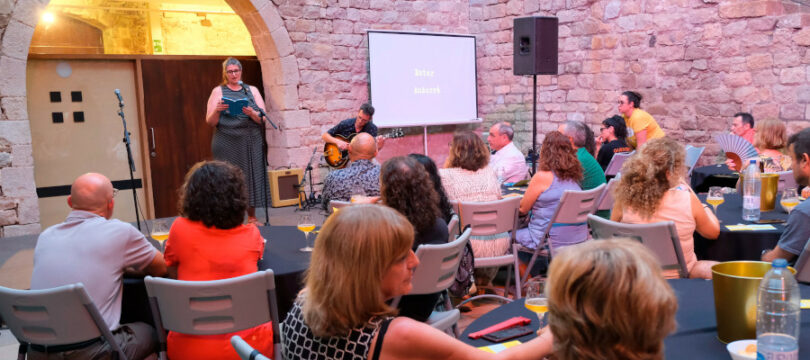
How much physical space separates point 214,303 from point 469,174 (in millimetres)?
2315

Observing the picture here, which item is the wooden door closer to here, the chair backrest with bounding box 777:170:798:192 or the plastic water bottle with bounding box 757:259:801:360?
the chair backrest with bounding box 777:170:798:192

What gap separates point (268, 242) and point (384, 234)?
202 cm

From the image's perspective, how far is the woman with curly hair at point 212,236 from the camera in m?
2.77

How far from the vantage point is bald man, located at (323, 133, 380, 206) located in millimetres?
4293

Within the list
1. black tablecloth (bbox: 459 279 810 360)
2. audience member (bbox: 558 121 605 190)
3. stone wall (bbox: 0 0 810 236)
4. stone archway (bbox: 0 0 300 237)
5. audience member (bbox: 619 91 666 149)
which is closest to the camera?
black tablecloth (bbox: 459 279 810 360)

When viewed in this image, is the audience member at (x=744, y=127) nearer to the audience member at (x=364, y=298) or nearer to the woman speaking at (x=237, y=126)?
the woman speaking at (x=237, y=126)

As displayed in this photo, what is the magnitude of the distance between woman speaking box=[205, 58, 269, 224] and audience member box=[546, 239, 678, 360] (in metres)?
5.40

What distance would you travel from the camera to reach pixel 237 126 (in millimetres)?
6504

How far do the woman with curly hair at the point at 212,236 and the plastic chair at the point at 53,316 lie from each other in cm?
31

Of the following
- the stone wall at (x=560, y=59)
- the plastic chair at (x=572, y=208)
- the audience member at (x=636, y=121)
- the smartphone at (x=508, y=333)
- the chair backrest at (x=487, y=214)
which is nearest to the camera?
the smartphone at (x=508, y=333)

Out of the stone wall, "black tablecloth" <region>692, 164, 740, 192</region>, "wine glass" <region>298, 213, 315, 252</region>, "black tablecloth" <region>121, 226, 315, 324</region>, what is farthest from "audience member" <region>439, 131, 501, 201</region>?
the stone wall

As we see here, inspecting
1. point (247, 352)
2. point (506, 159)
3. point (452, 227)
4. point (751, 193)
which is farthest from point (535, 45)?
point (247, 352)

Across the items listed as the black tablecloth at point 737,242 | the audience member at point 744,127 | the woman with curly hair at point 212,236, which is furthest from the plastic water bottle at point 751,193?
the audience member at point 744,127

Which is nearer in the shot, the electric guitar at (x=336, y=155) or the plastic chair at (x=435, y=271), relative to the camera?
the plastic chair at (x=435, y=271)
